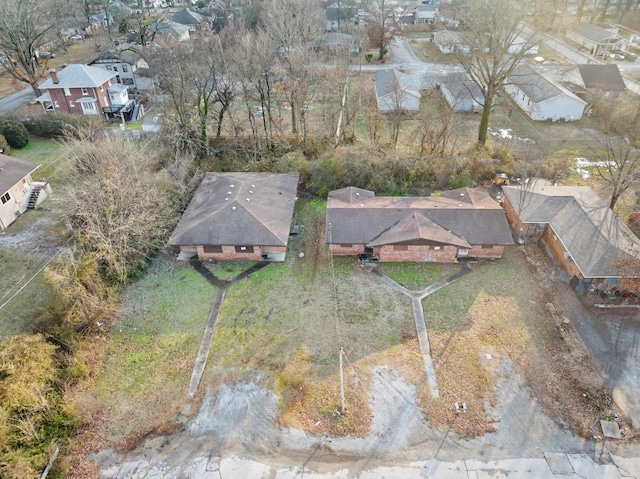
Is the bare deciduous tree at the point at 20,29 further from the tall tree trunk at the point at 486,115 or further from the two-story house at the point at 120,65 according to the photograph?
the tall tree trunk at the point at 486,115

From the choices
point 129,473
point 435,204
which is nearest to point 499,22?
point 435,204

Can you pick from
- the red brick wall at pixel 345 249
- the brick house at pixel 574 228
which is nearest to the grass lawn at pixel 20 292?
the red brick wall at pixel 345 249

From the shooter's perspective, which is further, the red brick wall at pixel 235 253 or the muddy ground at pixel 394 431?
the red brick wall at pixel 235 253

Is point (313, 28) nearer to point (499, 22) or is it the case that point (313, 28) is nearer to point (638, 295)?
point (499, 22)

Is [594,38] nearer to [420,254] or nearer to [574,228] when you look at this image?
[574,228]

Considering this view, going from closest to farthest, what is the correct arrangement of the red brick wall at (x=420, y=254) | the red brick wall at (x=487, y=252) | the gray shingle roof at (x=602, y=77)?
1. the red brick wall at (x=420, y=254)
2. the red brick wall at (x=487, y=252)
3. the gray shingle roof at (x=602, y=77)

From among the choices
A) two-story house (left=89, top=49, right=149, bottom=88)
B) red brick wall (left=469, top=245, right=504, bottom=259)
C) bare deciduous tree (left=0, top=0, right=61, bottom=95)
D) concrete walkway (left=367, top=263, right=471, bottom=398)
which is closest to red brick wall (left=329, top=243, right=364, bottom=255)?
concrete walkway (left=367, top=263, right=471, bottom=398)
